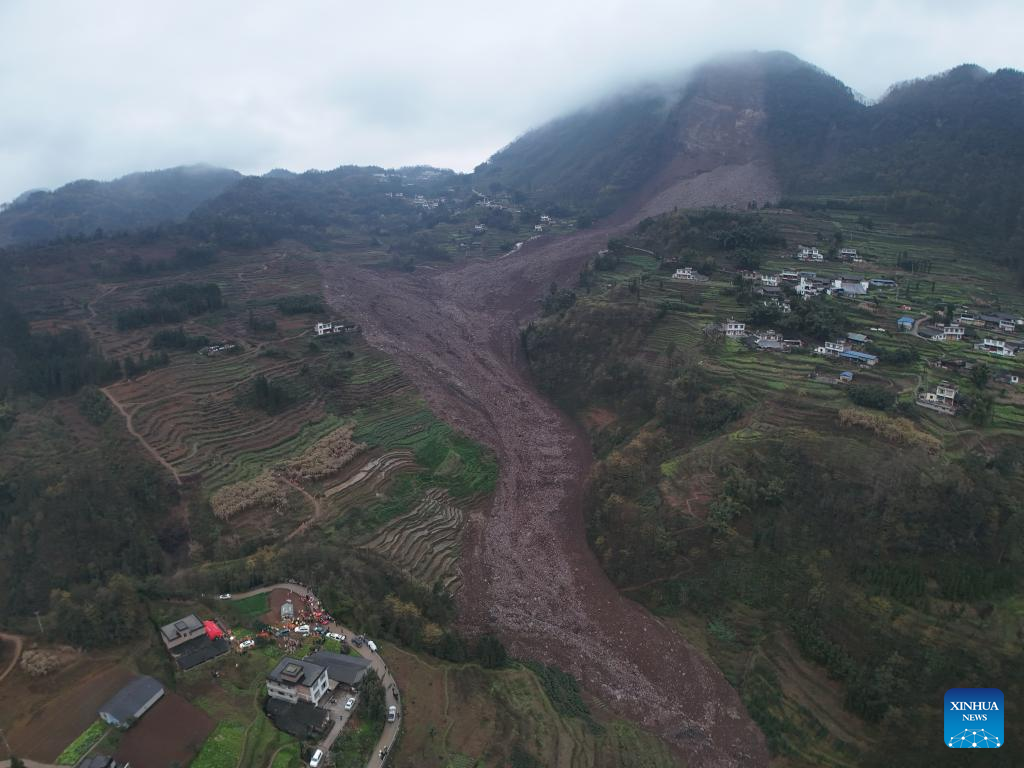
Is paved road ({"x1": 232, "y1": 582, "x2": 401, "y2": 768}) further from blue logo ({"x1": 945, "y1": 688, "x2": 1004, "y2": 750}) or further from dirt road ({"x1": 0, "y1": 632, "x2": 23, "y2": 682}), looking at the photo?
blue logo ({"x1": 945, "y1": 688, "x2": 1004, "y2": 750})

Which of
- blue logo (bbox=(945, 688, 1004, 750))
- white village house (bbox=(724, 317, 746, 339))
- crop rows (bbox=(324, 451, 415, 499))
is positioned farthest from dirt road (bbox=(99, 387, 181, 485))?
blue logo (bbox=(945, 688, 1004, 750))

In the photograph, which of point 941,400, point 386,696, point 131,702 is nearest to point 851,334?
point 941,400

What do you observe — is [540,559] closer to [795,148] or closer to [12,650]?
[12,650]

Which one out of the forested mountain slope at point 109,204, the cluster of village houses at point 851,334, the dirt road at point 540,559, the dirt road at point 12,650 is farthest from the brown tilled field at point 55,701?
the forested mountain slope at point 109,204

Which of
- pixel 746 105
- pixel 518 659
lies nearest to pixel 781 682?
pixel 518 659

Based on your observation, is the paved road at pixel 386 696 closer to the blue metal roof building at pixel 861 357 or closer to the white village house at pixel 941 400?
the white village house at pixel 941 400
